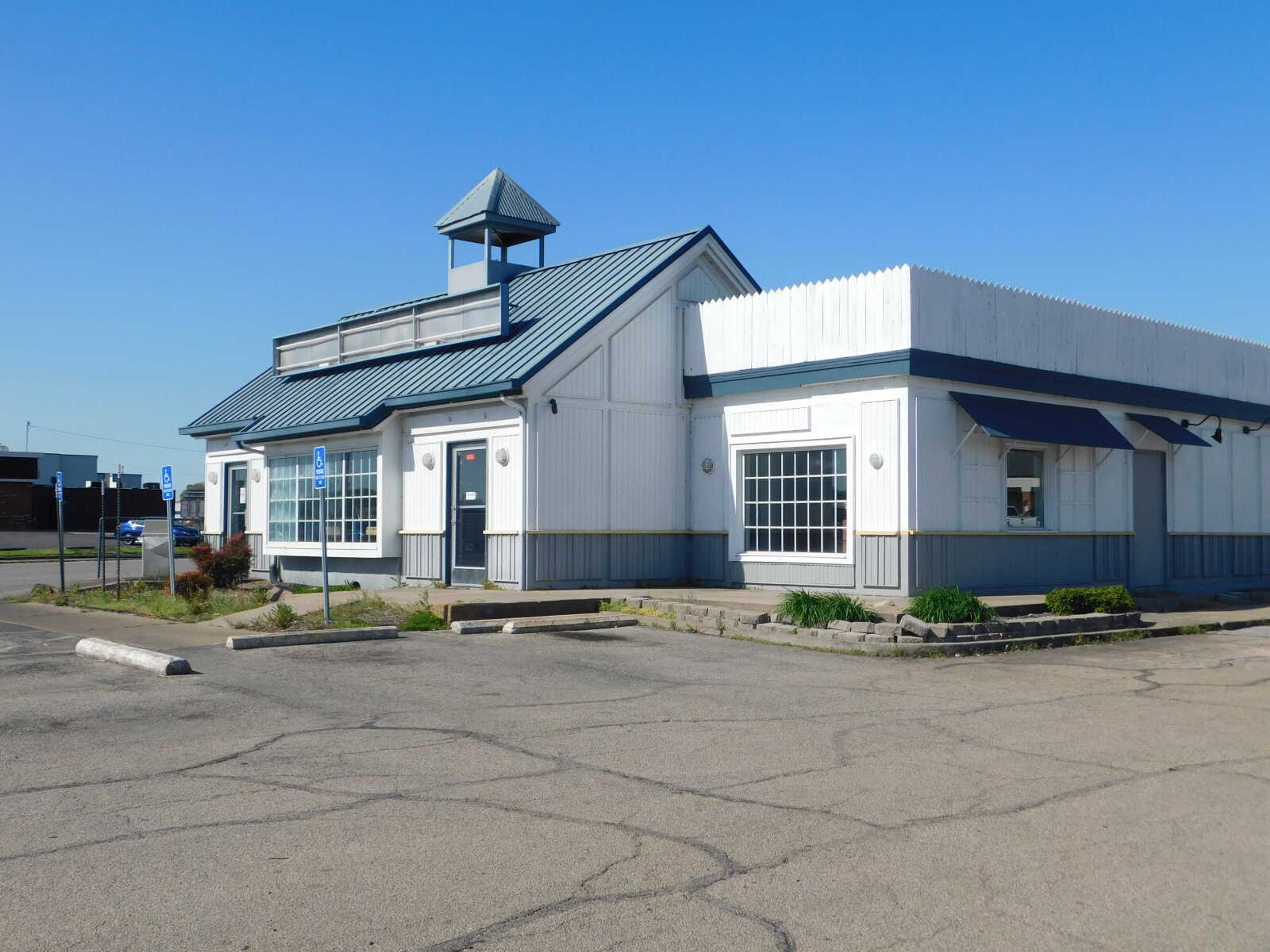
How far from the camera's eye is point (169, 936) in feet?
15.9

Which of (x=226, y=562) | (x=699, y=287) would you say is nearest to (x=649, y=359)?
(x=699, y=287)

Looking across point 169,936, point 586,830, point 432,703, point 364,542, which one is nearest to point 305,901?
point 169,936

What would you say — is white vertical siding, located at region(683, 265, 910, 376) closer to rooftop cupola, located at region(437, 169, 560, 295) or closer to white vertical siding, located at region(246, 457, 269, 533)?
rooftop cupola, located at region(437, 169, 560, 295)

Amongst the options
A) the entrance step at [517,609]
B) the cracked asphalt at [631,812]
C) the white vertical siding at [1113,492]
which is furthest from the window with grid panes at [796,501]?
the cracked asphalt at [631,812]

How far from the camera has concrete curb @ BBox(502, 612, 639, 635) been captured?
15891mm

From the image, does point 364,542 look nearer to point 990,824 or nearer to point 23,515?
point 990,824

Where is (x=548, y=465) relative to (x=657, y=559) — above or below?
above

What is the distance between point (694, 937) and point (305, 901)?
169 centimetres

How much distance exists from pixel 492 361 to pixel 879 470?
6824 mm

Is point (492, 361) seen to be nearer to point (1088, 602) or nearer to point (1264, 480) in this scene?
point (1088, 602)

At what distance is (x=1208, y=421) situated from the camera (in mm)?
23766

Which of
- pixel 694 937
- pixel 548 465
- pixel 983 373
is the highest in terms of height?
pixel 983 373

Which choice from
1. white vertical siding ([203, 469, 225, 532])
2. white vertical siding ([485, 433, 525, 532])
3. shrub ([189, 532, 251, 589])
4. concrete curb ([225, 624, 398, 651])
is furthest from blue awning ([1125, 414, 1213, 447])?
white vertical siding ([203, 469, 225, 532])

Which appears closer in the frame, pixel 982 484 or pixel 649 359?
pixel 982 484
